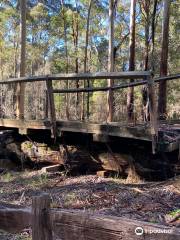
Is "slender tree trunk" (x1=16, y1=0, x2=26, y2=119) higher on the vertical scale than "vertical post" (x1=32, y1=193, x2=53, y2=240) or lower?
higher

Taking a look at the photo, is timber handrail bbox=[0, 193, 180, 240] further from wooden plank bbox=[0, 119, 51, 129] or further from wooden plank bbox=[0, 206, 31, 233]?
wooden plank bbox=[0, 119, 51, 129]

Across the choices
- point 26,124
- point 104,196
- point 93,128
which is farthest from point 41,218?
point 26,124

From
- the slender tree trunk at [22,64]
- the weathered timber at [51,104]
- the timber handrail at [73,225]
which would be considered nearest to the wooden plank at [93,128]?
the weathered timber at [51,104]

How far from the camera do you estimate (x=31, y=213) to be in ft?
9.21

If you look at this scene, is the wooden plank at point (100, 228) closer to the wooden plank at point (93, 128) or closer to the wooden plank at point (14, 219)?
the wooden plank at point (14, 219)

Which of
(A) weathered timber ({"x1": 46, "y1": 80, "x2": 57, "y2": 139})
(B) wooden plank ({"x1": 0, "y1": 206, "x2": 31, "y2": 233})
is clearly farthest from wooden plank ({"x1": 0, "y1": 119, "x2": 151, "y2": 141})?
(B) wooden plank ({"x1": 0, "y1": 206, "x2": 31, "y2": 233})

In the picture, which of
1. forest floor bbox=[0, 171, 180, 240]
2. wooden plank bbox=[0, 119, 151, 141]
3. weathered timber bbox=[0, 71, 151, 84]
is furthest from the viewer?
wooden plank bbox=[0, 119, 151, 141]

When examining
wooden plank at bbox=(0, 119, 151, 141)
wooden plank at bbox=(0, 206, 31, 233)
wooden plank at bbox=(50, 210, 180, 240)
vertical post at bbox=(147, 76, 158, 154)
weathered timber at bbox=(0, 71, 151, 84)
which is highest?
weathered timber at bbox=(0, 71, 151, 84)

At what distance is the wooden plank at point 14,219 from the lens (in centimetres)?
291

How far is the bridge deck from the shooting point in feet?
22.4

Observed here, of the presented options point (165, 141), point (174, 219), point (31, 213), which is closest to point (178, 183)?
point (165, 141)

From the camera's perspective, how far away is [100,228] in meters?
2.53

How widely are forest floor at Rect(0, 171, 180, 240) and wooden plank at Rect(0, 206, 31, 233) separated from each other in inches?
69.7

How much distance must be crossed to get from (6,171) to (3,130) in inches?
46.8
